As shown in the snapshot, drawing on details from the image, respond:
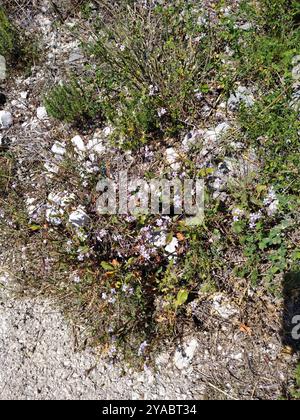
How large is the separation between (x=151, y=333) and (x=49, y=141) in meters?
2.19

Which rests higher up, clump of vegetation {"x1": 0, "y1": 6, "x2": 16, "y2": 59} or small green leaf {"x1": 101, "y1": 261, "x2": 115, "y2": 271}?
clump of vegetation {"x1": 0, "y1": 6, "x2": 16, "y2": 59}

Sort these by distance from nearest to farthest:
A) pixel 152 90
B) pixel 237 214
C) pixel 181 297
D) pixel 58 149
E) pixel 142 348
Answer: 1. pixel 142 348
2. pixel 181 297
3. pixel 237 214
4. pixel 152 90
5. pixel 58 149

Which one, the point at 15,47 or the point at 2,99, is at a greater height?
the point at 15,47

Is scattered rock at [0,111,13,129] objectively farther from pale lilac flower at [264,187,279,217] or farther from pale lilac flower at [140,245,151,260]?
pale lilac flower at [264,187,279,217]

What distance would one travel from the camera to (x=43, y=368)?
3.13m

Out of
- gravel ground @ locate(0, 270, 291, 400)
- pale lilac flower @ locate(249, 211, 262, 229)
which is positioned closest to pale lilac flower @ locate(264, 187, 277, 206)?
pale lilac flower @ locate(249, 211, 262, 229)

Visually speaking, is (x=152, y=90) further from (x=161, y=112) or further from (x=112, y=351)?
(x=112, y=351)

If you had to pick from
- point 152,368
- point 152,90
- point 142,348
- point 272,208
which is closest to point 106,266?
point 142,348

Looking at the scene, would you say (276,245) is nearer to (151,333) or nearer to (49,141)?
(151,333)

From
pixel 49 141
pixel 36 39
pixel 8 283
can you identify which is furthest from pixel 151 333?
pixel 36 39

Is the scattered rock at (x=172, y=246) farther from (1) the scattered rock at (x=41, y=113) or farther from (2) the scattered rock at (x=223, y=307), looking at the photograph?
(1) the scattered rock at (x=41, y=113)

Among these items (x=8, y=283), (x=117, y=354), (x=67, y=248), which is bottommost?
(x=117, y=354)

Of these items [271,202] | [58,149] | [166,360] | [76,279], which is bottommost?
[166,360]

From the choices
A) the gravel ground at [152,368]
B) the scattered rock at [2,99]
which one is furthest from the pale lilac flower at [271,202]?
the scattered rock at [2,99]
